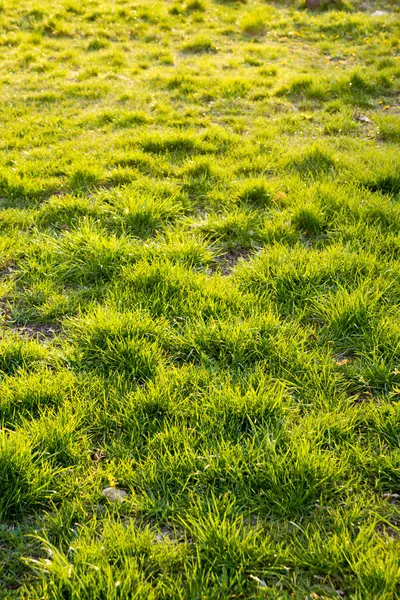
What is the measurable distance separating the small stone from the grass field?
1.1 inches

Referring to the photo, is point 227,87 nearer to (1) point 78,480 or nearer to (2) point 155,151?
(2) point 155,151

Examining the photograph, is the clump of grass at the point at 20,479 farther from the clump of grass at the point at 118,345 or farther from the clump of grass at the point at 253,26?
the clump of grass at the point at 253,26

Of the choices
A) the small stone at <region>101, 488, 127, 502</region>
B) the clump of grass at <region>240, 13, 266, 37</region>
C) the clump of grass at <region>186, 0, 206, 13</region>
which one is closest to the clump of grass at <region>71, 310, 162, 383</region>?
the small stone at <region>101, 488, 127, 502</region>

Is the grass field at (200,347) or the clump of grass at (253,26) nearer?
the grass field at (200,347)

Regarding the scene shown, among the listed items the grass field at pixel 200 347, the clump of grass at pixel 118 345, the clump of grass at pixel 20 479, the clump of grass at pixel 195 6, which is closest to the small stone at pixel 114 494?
the grass field at pixel 200 347

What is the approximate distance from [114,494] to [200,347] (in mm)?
1069

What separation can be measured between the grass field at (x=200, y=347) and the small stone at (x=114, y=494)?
0.10 feet

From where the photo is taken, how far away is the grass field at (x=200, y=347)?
87.6 inches

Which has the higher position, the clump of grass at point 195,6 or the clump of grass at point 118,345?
the clump of grass at point 195,6

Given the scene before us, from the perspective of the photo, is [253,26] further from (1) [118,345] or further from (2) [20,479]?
(2) [20,479]

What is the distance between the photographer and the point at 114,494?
2.48 m

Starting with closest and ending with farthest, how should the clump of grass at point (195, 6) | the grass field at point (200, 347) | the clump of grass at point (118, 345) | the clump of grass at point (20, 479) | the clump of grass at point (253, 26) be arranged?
the grass field at point (200, 347), the clump of grass at point (20, 479), the clump of grass at point (118, 345), the clump of grass at point (253, 26), the clump of grass at point (195, 6)

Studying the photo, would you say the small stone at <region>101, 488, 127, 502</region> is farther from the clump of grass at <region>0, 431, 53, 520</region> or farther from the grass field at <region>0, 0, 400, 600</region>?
the clump of grass at <region>0, 431, 53, 520</region>

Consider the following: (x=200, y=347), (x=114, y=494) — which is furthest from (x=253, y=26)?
(x=114, y=494)
